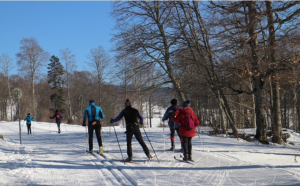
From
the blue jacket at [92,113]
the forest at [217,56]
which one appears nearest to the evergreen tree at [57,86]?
the forest at [217,56]

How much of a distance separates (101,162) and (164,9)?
1146 cm

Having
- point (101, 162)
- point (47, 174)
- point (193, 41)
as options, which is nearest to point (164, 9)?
point (193, 41)

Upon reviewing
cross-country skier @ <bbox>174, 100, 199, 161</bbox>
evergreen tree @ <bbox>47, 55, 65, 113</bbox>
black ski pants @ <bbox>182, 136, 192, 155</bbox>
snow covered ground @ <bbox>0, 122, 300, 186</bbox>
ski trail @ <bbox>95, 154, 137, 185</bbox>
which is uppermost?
evergreen tree @ <bbox>47, 55, 65, 113</bbox>

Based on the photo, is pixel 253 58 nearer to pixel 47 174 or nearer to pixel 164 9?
pixel 164 9

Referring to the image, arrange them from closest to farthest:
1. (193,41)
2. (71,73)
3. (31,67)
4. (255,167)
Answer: (255,167)
(193,41)
(31,67)
(71,73)

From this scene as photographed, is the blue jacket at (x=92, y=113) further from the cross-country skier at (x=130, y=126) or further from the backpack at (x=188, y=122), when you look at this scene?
the backpack at (x=188, y=122)

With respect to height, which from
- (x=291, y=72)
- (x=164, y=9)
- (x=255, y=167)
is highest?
(x=164, y=9)

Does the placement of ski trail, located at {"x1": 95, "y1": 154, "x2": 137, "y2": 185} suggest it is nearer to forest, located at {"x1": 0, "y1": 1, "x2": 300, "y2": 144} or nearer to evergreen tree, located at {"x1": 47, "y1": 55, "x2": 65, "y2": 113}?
forest, located at {"x1": 0, "y1": 1, "x2": 300, "y2": 144}

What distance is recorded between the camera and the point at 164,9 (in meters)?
16.6

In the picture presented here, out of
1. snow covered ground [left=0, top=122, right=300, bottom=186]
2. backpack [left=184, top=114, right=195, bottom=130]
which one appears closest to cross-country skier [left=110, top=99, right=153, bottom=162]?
snow covered ground [left=0, top=122, right=300, bottom=186]

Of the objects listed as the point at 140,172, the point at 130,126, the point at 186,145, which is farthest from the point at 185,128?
the point at 140,172

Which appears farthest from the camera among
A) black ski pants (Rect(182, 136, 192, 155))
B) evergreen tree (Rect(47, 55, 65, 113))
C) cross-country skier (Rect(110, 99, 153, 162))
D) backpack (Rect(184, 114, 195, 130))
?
evergreen tree (Rect(47, 55, 65, 113))

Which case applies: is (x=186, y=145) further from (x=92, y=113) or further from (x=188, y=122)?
(x=92, y=113)

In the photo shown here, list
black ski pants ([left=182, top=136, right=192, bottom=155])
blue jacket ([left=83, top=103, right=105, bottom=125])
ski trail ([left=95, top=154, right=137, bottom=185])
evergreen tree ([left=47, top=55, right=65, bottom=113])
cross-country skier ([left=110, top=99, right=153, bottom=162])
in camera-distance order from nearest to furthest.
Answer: ski trail ([left=95, top=154, right=137, bottom=185]) → black ski pants ([left=182, top=136, right=192, bottom=155]) → cross-country skier ([left=110, top=99, right=153, bottom=162]) → blue jacket ([left=83, top=103, right=105, bottom=125]) → evergreen tree ([left=47, top=55, right=65, bottom=113])
